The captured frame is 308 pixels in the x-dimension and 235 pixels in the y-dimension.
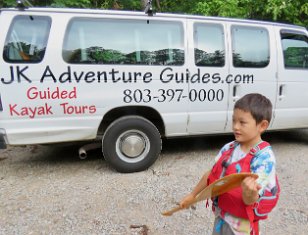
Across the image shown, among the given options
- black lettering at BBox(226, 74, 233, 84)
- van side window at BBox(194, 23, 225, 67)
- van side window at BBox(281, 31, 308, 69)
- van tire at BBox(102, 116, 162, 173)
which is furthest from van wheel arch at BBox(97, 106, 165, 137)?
van side window at BBox(281, 31, 308, 69)

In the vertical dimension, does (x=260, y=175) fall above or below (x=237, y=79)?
below

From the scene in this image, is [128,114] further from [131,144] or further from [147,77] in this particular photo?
[147,77]

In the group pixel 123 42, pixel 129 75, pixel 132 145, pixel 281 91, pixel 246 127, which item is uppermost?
pixel 123 42

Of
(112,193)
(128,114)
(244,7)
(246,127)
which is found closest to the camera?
(246,127)

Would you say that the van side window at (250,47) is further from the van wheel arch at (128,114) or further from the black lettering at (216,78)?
the van wheel arch at (128,114)

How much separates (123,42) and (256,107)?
2.78 metres

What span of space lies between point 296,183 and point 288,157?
101 centimetres

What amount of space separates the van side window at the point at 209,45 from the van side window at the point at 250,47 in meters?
0.20

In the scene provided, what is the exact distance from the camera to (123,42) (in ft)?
13.6

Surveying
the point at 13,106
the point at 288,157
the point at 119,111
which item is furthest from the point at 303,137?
the point at 13,106

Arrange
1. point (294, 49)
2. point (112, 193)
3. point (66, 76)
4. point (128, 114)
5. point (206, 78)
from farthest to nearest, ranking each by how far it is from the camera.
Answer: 1. point (294, 49)
2. point (206, 78)
3. point (128, 114)
4. point (66, 76)
5. point (112, 193)

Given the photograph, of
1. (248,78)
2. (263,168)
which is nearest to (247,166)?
(263,168)

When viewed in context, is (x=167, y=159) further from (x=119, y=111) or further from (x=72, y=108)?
(x=72, y=108)

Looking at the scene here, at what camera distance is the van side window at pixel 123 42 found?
4.00 meters
